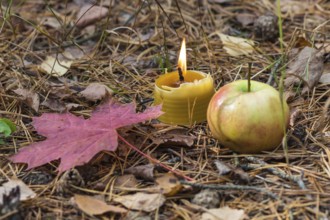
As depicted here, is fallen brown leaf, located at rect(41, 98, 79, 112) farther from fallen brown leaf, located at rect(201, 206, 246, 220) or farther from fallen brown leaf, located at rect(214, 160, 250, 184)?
fallen brown leaf, located at rect(201, 206, 246, 220)

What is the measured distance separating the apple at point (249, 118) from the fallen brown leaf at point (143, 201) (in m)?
0.32

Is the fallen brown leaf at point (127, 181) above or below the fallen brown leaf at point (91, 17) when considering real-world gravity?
below

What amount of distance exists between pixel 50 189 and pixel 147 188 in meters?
0.29

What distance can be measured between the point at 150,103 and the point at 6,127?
1.86 feet

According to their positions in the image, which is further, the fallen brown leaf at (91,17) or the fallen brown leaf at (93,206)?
the fallen brown leaf at (91,17)

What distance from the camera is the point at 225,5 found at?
10.8 ft

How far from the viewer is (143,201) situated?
1715 millimetres

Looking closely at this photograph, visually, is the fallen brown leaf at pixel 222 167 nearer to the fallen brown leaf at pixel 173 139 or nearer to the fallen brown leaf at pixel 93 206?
the fallen brown leaf at pixel 173 139

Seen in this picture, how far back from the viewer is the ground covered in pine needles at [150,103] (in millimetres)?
1718

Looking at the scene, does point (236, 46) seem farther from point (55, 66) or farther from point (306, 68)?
point (55, 66)

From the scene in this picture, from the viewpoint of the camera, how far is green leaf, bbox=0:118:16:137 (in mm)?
2039

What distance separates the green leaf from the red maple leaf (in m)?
0.12

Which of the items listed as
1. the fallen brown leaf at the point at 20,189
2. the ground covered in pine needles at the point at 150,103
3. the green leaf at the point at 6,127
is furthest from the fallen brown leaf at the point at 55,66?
the fallen brown leaf at the point at 20,189

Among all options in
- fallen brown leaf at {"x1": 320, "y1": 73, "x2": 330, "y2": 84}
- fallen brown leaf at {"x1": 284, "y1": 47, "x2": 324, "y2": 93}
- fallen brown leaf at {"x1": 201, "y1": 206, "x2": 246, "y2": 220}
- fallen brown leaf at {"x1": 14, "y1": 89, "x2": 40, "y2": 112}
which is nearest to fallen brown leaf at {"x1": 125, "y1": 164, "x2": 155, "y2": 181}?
fallen brown leaf at {"x1": 201, "y1": 206, "x2": 246, "y2": 220}
